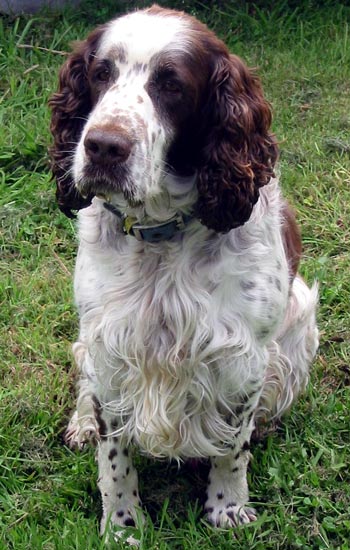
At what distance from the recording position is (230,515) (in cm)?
354

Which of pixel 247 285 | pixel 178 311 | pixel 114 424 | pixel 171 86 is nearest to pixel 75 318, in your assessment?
pixel 114 424

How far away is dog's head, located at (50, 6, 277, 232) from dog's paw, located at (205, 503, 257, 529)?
112 cm

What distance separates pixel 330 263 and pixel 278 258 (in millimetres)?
1466

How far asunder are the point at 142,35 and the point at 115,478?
5.01 ft

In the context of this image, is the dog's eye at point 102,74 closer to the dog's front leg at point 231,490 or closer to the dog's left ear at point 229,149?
the dog's left ear at point 229,149

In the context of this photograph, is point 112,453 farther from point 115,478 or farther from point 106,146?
point 106,146

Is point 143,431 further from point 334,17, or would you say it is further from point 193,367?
point 334,17

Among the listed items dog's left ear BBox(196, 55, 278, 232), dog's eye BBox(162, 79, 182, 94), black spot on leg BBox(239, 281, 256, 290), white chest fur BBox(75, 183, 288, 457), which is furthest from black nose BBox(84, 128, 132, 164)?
black spot on leg BBox(239, 281, 256, 290)

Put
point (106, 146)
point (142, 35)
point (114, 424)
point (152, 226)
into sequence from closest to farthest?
point (106, 146)
point (142, 35)
point (152, 226)
point (114, 424)

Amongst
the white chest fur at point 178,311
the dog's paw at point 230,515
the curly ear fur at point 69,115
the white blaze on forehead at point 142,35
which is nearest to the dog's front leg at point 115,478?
the white chest fur at point 178,311

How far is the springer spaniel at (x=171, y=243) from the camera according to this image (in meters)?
2.80

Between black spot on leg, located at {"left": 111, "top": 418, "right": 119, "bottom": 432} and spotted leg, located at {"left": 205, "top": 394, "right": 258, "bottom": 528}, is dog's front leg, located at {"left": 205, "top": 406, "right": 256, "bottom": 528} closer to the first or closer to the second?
spotted leg, located at {"left": 205, "top": 394, "right": 258, "bottom": 528}

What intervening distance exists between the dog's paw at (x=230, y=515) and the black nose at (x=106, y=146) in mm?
1465

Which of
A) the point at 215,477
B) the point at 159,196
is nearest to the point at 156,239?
the point at 159,196
